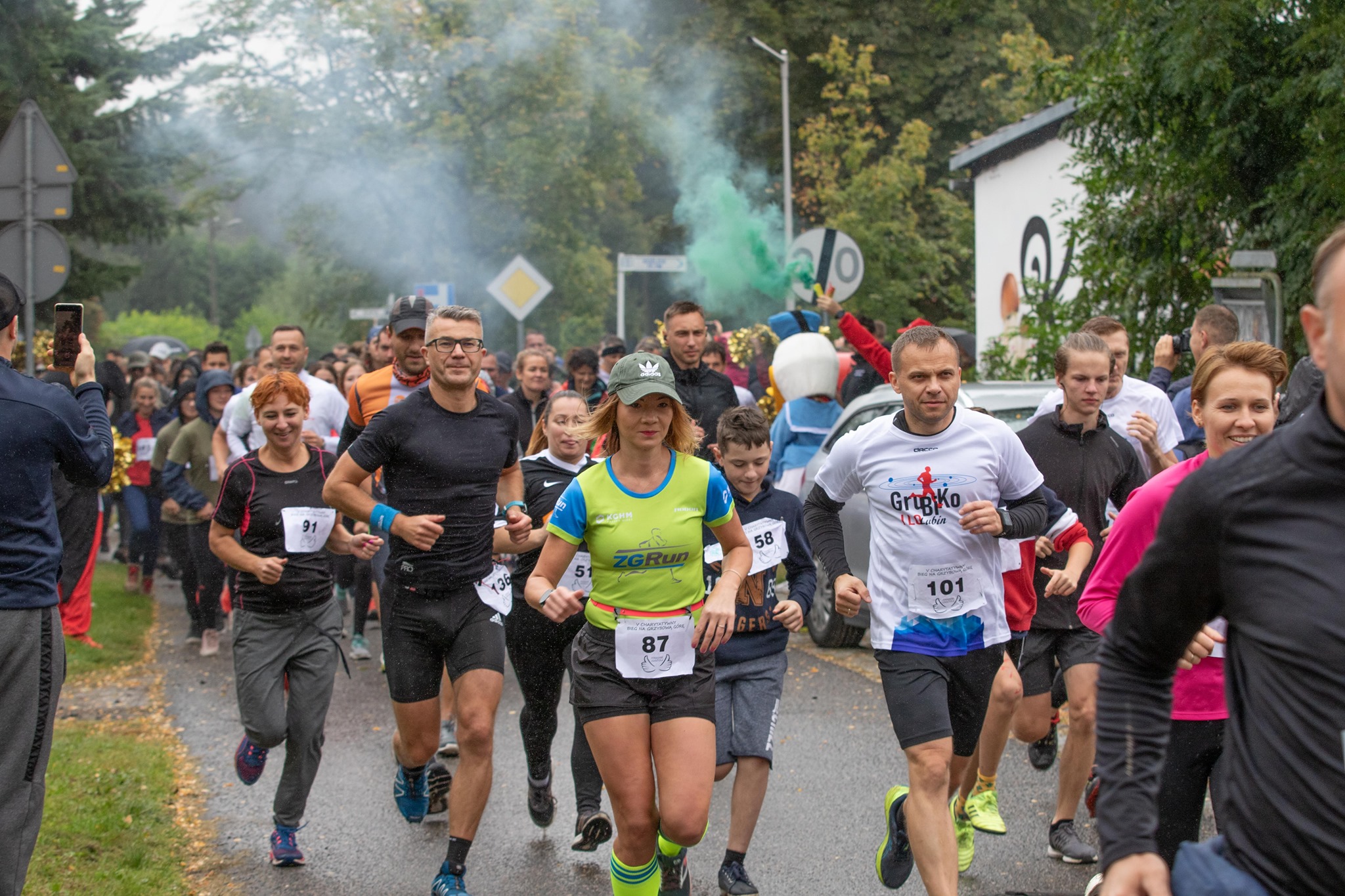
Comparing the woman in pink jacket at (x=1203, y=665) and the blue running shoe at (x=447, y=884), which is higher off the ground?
the woman in pink jacket at (x=1203, y=665)

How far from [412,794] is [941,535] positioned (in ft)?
9.06

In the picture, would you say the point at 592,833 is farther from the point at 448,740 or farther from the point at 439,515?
the point at 448,740

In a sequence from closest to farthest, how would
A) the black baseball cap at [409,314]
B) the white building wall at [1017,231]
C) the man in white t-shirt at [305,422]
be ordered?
the black baseball cap at [409,314]
the man in white t-shirt at [305,422]
the white building wall at [1017,231]

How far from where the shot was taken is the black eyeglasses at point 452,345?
5.85 meters

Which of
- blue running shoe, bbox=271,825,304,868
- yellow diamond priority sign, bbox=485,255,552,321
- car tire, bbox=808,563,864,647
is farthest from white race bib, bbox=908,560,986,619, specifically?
yellow diamond priority sign, bbox=485,255,552,321

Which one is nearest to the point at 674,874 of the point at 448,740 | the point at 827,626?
the point at 448,740

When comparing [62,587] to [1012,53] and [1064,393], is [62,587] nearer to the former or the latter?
[1064,393]

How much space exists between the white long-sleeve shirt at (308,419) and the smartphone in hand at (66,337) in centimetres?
479

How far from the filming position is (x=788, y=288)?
571 inches

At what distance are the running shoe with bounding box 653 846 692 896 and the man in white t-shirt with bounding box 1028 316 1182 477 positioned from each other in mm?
2743

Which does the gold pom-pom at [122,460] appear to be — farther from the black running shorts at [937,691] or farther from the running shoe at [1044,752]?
the black running shorts at [937,691]

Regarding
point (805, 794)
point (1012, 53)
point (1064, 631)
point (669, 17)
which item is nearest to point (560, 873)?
point (805, 794)

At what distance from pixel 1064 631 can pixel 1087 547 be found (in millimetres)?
958

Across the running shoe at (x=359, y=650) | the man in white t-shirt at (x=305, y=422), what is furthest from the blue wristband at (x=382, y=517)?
the running shoe at (x=359, y=650)
